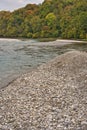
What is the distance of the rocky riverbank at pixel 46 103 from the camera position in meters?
12.9

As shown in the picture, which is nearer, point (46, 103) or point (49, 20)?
point (46, 103)

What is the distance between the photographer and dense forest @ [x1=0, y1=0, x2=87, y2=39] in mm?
105781

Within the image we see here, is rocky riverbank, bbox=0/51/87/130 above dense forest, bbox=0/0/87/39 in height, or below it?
below

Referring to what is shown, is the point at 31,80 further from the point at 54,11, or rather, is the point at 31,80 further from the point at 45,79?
the point at 54,11

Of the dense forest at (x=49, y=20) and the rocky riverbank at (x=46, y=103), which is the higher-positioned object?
the dense forest at (x=49, y=20)

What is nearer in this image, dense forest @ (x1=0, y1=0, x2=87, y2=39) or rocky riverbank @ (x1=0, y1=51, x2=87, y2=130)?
rocky riverbank @ (x1=0, y1=51, x2=87, y2=130)

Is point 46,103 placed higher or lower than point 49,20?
lower

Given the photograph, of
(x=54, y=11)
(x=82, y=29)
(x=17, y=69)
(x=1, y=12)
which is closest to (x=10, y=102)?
(x=17, y=69)

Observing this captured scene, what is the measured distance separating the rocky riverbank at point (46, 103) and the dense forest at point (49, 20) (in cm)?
7937

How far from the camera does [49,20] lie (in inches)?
4921

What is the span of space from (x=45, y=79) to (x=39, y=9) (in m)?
129

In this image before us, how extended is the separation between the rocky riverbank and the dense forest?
79.4 meters

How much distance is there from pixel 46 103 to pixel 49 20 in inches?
4400

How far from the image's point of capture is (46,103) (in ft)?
50.9
